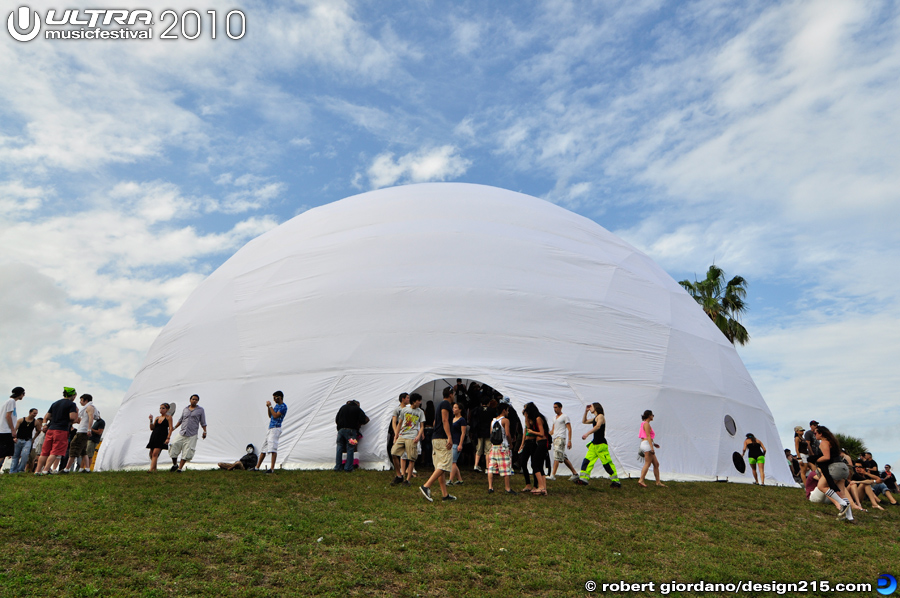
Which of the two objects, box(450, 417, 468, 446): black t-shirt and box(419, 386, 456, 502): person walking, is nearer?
box(419, 386, 456, 502): person walking

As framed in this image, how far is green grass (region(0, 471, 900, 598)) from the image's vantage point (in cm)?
600

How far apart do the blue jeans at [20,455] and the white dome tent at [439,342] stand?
280 cm

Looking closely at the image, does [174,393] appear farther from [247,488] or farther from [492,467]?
[492,467]

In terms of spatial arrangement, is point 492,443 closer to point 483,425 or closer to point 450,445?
point 450,445

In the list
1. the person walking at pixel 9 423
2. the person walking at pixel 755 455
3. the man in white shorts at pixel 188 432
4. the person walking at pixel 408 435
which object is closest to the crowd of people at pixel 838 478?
the person walking at pixel 755 455

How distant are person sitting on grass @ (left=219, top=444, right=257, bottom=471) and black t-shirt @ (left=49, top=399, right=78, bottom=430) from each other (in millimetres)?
3232

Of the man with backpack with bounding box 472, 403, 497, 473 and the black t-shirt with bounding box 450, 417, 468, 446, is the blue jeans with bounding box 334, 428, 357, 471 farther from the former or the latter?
the man with backpack with bounding box 472, 403, 497, 473

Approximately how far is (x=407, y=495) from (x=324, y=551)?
3.39 meters

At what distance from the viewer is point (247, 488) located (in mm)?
10234

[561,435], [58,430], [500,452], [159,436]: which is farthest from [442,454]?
[58,430]

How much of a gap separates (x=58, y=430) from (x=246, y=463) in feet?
12.7

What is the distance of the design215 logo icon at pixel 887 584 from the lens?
6.66m

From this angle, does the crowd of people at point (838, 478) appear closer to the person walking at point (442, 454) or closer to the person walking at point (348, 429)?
the person walking at point (442, 454)

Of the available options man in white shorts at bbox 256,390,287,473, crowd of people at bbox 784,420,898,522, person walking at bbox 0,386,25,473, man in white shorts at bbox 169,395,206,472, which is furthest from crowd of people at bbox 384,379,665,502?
person walking at bbox 0,386,25,473
